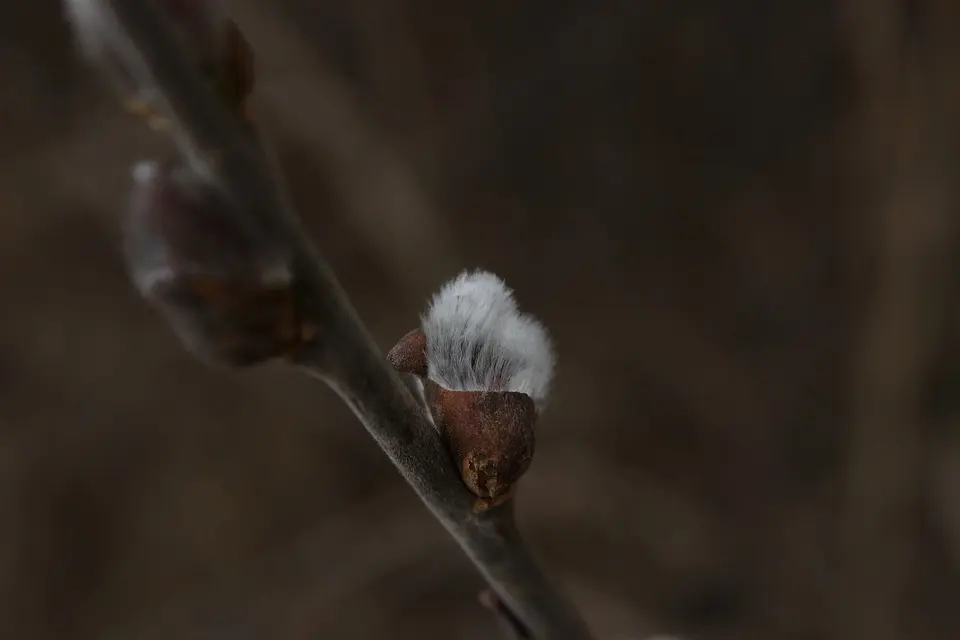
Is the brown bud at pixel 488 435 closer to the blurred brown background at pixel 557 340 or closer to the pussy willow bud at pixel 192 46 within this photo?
the pussy willow bud at pixel 192 46

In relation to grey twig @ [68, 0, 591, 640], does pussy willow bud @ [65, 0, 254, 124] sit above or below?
above

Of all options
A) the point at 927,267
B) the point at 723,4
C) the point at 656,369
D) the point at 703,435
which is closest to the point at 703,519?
the point at 703,435

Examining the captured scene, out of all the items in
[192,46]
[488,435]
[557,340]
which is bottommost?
[488,435]

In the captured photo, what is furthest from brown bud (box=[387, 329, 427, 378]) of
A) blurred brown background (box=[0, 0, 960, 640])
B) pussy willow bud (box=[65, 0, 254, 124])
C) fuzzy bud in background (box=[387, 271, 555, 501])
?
blurred brown background (box=[0, 0, 960, 640])

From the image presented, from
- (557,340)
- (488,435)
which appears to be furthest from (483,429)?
(557,340)

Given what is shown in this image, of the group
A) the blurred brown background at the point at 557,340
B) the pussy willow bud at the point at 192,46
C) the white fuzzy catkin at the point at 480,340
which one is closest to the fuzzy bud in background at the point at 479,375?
the white fuzzy catkin at the point at 480,340

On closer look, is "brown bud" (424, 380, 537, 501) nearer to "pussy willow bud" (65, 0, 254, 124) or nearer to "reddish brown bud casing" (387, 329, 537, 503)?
"reddish brown bud casing" (387, 329, 537, 503)

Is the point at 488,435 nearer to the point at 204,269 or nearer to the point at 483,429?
the point at 483,429
